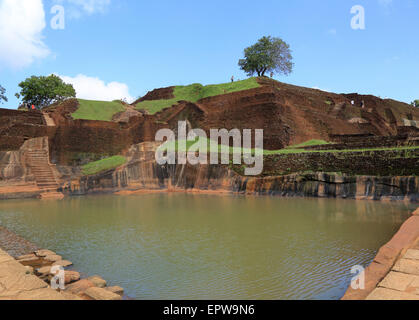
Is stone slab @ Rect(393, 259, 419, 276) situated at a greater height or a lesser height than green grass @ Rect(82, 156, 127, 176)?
lesser

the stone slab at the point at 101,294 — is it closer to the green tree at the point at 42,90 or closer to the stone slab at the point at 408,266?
the stone slab at the point at 408,266

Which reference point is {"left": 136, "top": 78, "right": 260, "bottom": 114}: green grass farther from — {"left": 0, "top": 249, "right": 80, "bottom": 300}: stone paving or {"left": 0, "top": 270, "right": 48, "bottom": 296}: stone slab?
{"left": 0, "top": 270, "right": 48, "bottom": 296}: stone slab

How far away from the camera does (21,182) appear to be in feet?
61.9

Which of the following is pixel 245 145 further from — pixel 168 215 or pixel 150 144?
pixel 168 215

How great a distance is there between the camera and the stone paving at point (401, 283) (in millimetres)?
2969

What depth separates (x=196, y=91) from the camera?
38.1 metres

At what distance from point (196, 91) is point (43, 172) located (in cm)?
2231

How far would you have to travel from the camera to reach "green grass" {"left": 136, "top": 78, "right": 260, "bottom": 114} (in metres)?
32.3

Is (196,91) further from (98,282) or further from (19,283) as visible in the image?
(19,283)

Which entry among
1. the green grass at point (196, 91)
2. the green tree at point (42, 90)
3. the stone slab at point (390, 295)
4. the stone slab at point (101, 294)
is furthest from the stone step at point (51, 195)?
the green tree at point (42, 90)

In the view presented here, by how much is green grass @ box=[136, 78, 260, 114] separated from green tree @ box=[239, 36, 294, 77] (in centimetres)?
867

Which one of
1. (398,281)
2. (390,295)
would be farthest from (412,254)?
(390,295)

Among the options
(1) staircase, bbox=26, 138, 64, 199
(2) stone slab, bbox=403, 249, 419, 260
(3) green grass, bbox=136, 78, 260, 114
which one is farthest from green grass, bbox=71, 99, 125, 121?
(2) stone slab, bbox=403, 249, 419, 260
